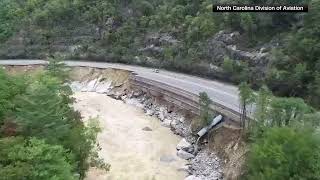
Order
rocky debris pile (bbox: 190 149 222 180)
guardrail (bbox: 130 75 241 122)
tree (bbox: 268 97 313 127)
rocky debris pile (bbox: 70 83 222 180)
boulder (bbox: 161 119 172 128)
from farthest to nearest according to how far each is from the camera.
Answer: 1. boulder (bbox: 161 119 172 128)
2. guardrail (bbox: 130 75 241 122)
3. rocky debris pile (bbox: 70 83 222 180)
4. rocky debris pile (bbox: 190 149 222 180)
5. tree (bbox: 268 97 313 127)

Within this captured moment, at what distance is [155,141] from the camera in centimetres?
5016

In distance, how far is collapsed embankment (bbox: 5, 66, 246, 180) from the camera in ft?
136

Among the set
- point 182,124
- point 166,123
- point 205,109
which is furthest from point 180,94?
point 205,109

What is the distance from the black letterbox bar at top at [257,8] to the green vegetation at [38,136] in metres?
31.1

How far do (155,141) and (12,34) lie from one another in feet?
165

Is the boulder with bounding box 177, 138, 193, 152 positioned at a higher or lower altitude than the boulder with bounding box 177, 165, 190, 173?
higher

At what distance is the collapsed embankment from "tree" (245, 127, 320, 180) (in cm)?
939

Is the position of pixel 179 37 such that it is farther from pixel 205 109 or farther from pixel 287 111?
pixel 287 111

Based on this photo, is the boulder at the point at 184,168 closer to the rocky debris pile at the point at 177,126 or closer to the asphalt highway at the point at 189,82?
the rocky debris pile at the point at 177,126

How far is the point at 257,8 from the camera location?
62094mm

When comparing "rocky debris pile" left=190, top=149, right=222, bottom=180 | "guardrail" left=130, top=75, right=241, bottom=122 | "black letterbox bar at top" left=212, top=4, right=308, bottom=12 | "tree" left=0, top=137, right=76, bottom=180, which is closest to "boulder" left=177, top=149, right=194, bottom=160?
"rocky debris pile" left=190, top=149, right=222, bottom=180

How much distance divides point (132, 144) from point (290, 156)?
984 inches

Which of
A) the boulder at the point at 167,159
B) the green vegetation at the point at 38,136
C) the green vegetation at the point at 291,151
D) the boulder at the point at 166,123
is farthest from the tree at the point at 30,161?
the boulder at the point at 166,123

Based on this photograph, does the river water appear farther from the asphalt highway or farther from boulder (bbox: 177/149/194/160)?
the asphalt highway
